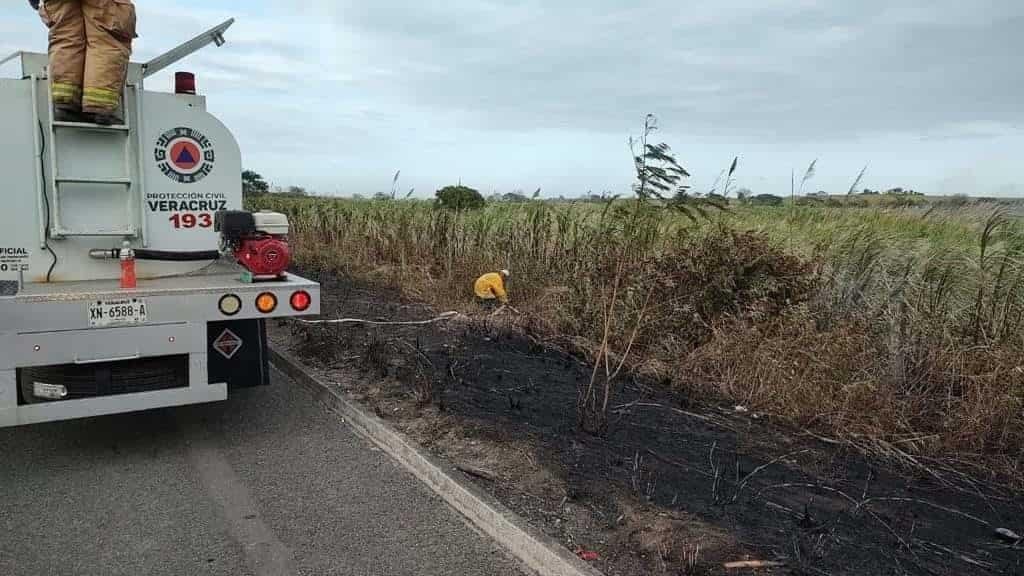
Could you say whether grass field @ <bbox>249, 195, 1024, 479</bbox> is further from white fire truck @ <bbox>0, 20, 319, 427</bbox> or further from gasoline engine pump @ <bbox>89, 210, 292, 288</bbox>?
white fire truck @ <bbox>0, 20, 319, 427</bbox>

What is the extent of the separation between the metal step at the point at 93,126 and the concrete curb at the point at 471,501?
244 centimetres

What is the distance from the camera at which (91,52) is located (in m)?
4.97

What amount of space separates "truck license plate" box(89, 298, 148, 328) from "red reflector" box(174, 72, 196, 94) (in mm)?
1807

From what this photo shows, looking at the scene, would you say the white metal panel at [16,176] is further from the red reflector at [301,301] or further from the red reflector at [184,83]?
the red reflector at [301,301]

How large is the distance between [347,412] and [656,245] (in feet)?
12.5

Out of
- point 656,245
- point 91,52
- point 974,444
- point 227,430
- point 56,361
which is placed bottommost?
point 227,430

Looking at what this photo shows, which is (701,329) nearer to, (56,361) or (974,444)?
(974,444)

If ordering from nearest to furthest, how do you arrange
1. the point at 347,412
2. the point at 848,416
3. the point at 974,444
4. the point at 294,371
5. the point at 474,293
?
the point at 974,444 → the point at 848,416 → the point at 347,412 → the point at 294,371 → the point at 474,293

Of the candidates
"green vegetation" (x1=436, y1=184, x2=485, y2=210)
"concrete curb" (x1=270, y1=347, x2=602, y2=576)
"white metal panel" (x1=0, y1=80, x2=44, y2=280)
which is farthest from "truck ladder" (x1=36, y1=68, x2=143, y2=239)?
"green vegetation" (x1=436, y1=184, x2=485, y2=210)

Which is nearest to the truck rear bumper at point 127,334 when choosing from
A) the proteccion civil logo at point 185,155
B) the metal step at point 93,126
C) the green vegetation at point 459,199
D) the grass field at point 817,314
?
the proteccion civil logo at point 185,155

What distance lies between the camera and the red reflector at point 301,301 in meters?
5.10

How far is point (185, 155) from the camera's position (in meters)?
5.58

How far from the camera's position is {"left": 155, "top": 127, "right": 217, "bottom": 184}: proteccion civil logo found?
18.1 ft

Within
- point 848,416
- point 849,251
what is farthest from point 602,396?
point 849,251
